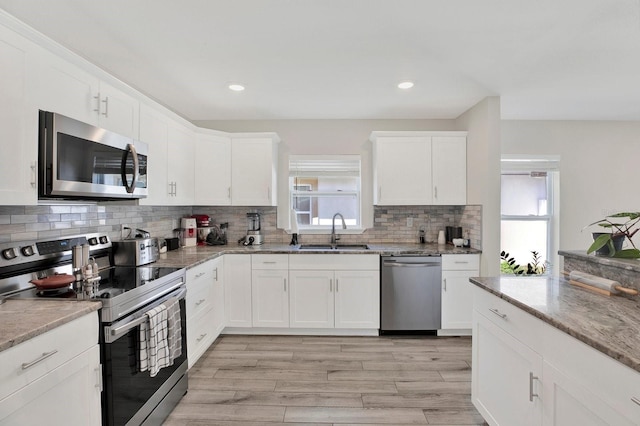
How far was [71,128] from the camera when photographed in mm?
1707

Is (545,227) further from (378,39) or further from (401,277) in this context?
(378,39)

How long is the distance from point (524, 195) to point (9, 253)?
4993 mm

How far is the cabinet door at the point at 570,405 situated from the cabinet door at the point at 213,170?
3176 millimetres

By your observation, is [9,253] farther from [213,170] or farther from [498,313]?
[498,313]

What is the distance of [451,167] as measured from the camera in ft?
12.0

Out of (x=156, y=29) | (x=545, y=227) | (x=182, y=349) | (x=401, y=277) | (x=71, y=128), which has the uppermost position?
(x=156, y=29)

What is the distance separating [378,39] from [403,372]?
8.18 feet

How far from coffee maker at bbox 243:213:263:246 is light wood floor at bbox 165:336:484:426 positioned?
1036 mm

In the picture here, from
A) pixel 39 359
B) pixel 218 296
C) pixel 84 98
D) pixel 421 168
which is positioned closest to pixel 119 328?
pixel 39 359

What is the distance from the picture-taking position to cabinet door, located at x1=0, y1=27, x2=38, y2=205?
145 centimetres

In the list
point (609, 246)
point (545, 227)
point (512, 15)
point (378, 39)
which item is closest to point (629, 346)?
point (609, 246)

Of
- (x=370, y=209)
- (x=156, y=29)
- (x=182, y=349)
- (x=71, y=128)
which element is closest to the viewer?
(x=71, y=128)

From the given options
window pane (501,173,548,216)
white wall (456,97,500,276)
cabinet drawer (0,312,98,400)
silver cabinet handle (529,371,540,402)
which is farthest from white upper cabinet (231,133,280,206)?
window pane (501,173,548,216)

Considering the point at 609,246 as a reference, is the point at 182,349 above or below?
below
